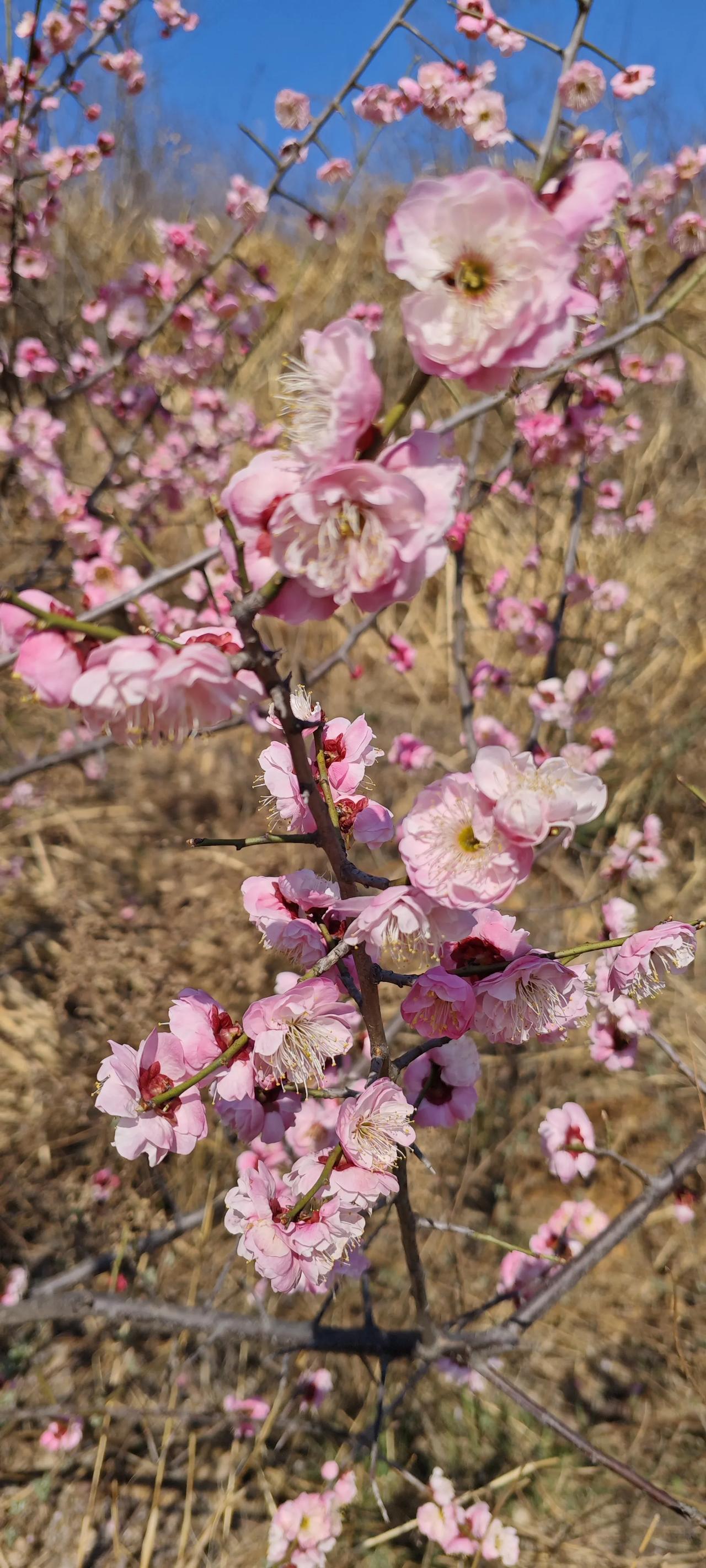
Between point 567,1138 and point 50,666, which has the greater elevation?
point 50,666

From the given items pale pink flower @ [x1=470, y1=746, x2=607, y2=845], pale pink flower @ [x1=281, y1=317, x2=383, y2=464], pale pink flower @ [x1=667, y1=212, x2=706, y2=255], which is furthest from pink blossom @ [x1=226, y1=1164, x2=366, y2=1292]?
pale pink flower @ [x1=667, y1=212, x2=706, y2=255]

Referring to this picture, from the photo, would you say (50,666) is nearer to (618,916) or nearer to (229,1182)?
(618,916)

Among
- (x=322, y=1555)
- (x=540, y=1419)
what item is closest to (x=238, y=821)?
(x=322, y=1555)

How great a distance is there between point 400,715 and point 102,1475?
10.4ft

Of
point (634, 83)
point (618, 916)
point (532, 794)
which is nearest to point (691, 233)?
point (634, 83)

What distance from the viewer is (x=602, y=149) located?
7.23ft

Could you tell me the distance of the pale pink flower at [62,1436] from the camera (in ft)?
6.43

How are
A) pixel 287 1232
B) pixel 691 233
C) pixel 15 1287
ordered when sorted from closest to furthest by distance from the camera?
pixel 287 1232, pixel 15 1287, pixel 691 233

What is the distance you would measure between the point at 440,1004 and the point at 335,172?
12.7 ft

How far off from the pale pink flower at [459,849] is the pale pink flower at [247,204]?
306 cm

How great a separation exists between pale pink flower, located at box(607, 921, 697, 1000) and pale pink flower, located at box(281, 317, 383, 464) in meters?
0.60

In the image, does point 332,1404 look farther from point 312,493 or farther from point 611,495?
point 611,495

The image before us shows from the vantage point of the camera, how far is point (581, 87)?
74.9 inches

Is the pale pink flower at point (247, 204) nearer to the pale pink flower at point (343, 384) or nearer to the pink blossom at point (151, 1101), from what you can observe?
the pale pink flower at point (343, 384)
